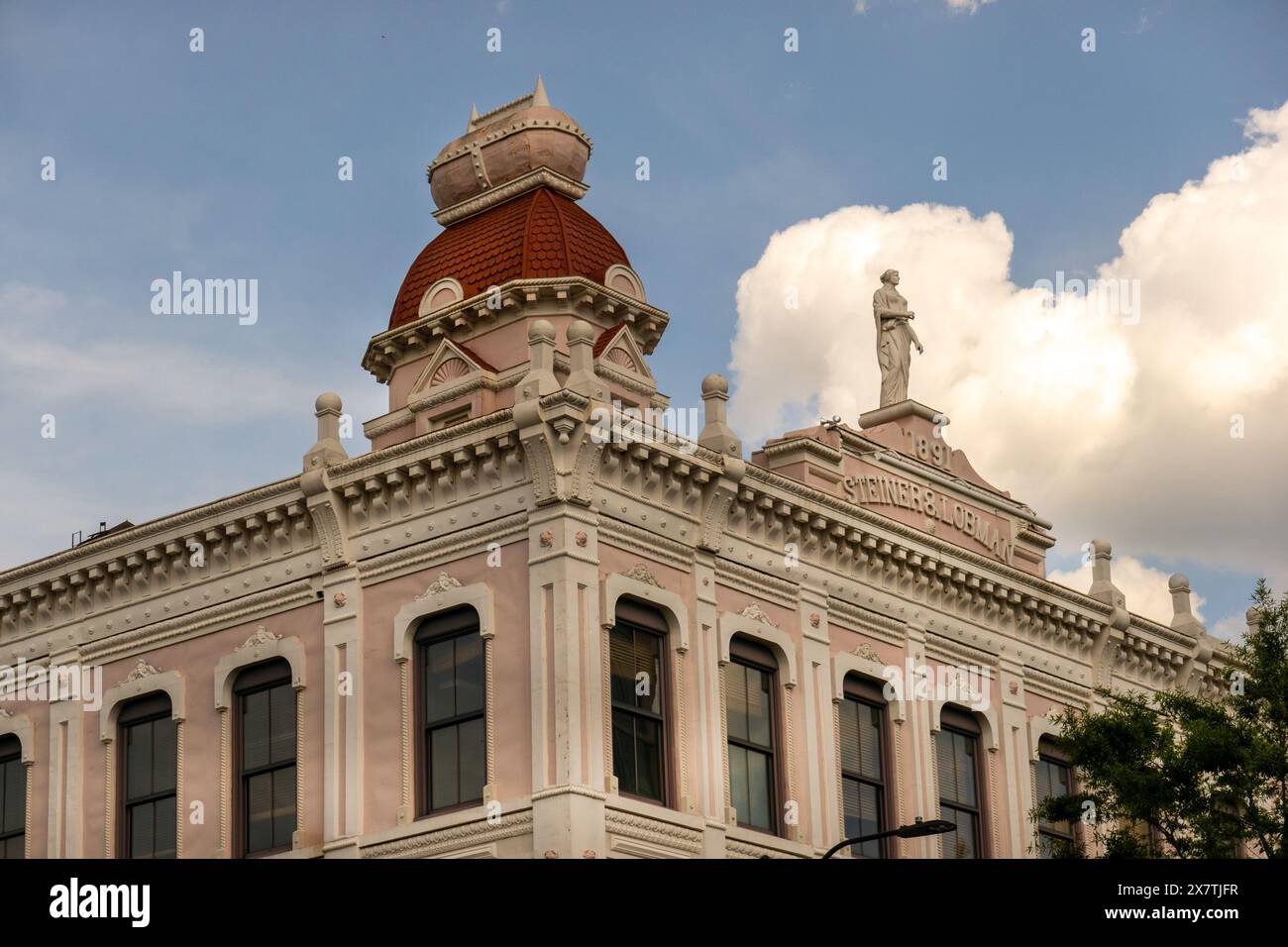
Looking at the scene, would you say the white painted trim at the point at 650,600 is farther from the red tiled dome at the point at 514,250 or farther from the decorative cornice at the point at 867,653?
the red tiled dome at the point at 514,250

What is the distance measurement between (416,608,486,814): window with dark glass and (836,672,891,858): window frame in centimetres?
664

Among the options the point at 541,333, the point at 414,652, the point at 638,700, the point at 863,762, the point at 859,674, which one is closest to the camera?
the point at 638,700

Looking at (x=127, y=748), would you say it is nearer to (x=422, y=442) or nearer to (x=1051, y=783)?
(x=422, y=442)

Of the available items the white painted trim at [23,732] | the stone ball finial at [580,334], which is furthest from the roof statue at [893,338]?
the white painted trim at [23,732]

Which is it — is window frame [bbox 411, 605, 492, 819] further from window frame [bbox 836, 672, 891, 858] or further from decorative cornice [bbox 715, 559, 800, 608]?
window frame [bbox 836, 672, 891, 858]

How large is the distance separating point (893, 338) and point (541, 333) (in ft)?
31.2

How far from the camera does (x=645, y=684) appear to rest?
108 feet

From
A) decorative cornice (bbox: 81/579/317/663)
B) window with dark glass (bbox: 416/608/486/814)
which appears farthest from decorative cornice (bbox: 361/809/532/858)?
decorative cornice (bbox: 81/579/317/663)

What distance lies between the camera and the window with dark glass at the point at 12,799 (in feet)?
124

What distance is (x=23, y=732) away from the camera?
38.0 meters

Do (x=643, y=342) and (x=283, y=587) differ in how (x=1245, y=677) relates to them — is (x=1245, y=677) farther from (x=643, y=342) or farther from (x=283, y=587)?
(x=283, y=587)

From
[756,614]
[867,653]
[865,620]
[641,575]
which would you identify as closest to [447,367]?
[641,575]
